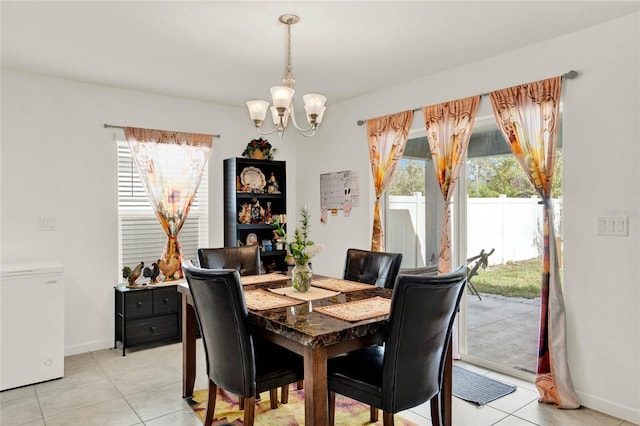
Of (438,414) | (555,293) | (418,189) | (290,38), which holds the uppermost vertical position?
(290,38)

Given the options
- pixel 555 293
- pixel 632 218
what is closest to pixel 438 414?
pixel 555 293

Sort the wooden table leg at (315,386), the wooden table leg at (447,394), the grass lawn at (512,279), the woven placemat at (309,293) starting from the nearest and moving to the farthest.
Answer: the wooden table leg at (315,386), the wooden table leg at (447,394), the woven placemat at (309,293), the grass lawn at (512,279)

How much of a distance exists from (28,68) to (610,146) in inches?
165

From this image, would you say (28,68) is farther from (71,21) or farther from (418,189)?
(418,189)

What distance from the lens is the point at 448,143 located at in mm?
3508

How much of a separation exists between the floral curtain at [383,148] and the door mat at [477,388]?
134 cm

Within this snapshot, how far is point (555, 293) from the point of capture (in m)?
2.87

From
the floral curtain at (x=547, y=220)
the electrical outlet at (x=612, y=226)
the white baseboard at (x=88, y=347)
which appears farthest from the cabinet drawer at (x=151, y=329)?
the electrical outlet at (x=612, y=226)

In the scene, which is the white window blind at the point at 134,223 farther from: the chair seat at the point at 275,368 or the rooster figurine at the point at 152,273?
the chair seat at the point at 275,368

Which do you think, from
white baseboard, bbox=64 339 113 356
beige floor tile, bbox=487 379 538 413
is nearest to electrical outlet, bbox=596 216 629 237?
beige floor tile, bbox=487 379 538 413

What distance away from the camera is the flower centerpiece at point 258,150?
4.69 meters

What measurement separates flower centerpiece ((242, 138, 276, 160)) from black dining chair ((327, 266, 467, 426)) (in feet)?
9.97

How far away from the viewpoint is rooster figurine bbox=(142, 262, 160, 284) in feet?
13.2

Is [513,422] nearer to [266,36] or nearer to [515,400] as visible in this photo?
[515,400]
